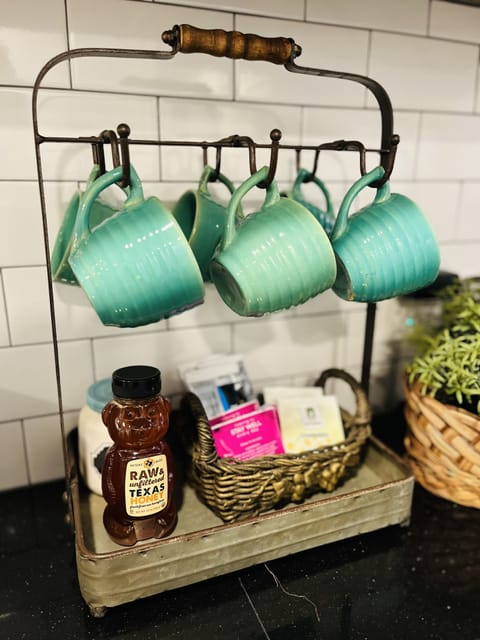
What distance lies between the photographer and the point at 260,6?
30.5 inches

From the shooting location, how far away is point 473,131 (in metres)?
0.99

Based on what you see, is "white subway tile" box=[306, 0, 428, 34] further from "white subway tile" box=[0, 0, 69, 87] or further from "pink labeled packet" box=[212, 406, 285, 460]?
"pink labeled packet" box=[212, 406, 285, 460]

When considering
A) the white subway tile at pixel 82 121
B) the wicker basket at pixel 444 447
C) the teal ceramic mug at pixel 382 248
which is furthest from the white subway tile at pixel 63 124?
the wicker basket at pixel 444 447

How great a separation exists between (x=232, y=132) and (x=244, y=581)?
2.03 feet

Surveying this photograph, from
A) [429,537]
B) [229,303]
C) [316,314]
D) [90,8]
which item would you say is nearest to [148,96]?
[90,8]

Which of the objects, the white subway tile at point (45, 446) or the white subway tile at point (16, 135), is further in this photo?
the white subway tile at point (45, 446)

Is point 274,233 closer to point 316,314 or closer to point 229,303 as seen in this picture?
point 229,303

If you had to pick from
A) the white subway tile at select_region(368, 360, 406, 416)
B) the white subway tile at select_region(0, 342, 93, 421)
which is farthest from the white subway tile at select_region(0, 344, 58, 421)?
the white subway tile at select_region(368, 360, 406, 416)

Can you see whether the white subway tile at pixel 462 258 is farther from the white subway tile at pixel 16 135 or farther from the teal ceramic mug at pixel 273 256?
the white subway tile at pixel 16 135

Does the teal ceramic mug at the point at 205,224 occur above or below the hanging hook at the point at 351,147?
below

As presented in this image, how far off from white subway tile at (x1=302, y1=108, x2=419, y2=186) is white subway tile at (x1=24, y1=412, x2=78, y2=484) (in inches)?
22.2

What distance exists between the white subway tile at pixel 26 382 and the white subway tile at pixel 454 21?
0.81 metres

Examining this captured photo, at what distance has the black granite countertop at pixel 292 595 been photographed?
0.60 m

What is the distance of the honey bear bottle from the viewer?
0.62 meters
